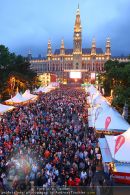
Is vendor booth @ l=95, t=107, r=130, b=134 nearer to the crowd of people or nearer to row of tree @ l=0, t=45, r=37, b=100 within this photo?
the crowd of people

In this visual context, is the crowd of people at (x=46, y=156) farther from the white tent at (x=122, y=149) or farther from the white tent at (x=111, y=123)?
the white tent at (x=122, y=149)

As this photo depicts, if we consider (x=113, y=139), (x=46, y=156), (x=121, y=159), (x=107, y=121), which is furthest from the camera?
(x=107, y=121)

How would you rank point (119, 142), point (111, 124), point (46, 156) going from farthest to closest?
point (111, 124) < point (46, 156) < point (119, 142)

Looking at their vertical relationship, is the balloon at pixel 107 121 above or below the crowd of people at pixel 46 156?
above

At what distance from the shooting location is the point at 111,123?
26.9 m

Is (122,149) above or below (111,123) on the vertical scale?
above

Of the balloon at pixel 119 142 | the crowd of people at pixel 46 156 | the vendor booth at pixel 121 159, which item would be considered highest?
the balloon at pixel 119 142

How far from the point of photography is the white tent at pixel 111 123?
26.5 m

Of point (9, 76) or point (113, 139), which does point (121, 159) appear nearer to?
point (113, 139)

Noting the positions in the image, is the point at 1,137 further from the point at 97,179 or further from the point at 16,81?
the point at 16,81

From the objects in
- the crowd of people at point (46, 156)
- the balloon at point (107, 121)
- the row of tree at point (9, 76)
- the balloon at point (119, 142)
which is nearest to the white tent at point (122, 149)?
the balloon at point (119, 142)

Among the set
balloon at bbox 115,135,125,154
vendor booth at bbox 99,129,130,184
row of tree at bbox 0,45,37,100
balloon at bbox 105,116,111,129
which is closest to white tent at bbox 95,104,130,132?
balloon at bbox 105,116,111,129

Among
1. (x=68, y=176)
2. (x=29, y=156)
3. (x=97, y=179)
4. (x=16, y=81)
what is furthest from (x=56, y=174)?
(x=16, y=81)

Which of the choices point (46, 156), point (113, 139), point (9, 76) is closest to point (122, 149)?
point (113, 139)
